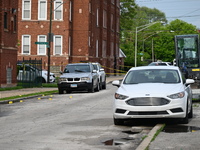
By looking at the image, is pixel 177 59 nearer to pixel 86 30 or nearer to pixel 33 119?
pixel 86 30

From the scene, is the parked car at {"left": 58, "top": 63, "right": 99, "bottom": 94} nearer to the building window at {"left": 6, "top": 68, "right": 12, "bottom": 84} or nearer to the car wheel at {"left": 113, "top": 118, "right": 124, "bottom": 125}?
the building window at {"left": 6, "top": 68, "right": 12, "bottom": 84}

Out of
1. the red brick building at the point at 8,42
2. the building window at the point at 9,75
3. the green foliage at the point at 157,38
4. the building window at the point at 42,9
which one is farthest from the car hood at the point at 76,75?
→ the green foliage at the point at 157,38

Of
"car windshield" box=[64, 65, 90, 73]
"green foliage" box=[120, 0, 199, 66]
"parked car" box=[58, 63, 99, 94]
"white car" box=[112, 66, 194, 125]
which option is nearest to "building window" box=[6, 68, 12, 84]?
"car windshield" box=[64, 65, 90, 73]

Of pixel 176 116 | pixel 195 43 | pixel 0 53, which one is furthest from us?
pixel 195 43

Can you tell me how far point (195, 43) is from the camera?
44.2 metres

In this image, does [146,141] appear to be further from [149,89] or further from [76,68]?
[76,68]

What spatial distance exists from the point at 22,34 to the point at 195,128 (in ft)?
147

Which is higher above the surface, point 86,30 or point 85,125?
point 86,30

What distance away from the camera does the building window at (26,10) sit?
180ft

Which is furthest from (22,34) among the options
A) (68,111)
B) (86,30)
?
(68,111)

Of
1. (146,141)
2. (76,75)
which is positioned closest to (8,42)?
(76,75)

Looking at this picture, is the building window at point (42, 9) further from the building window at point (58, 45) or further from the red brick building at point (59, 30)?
the building window at point (58, 45)

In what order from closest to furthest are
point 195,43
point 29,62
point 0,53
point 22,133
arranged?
point 22,133 < point 0,53 < point 29,62 < point 195,43

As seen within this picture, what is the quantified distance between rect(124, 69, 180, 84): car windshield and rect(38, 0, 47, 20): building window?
41.1 metres
